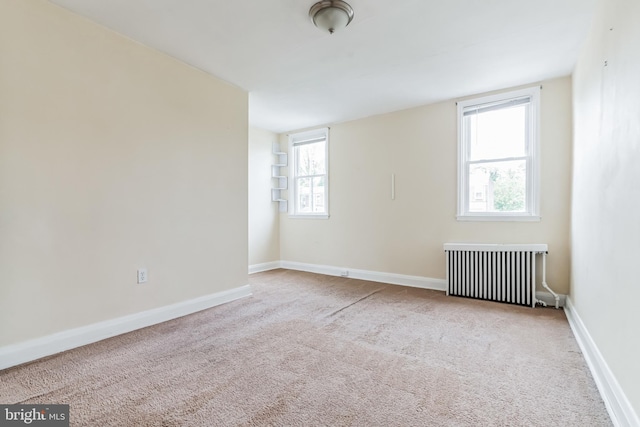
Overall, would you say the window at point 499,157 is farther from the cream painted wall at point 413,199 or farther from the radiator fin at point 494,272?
the radiator fin at point 494,272

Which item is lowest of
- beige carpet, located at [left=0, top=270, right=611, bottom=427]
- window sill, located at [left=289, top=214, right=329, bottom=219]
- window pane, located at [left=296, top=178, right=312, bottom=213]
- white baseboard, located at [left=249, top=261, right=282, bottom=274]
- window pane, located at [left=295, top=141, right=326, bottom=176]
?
beige carpet, located at [left=0, top=270, right=611, bottom=427]

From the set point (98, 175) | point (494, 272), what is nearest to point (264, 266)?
point (98, 175)

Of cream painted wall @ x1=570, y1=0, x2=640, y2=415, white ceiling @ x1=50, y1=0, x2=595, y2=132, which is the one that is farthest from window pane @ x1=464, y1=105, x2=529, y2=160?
cream painted wall @ x1=570, y1=0, x2=640, y2=415

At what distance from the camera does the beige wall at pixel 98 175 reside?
80.0 inches

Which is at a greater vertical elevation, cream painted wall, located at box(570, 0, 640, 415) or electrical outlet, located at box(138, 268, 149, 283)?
cream painted wall, located at box(570, 0, 640, 415)

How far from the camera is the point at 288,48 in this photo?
8.98 ft

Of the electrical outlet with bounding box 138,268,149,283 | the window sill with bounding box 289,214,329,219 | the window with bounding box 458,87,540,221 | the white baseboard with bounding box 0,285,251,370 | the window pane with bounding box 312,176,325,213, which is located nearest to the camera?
the white baseboard with bounding box 0,285,251,370

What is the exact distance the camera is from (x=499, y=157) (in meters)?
3.66

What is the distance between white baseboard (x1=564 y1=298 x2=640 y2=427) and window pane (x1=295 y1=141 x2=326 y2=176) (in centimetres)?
383

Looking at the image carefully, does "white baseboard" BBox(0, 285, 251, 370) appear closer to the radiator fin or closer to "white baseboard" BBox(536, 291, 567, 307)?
the radiator fin

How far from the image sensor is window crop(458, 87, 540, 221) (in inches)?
136

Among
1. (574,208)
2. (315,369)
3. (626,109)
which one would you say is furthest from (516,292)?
(315,369)

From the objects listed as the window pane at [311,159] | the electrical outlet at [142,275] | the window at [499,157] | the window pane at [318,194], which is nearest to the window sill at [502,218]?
the window at [499,157]

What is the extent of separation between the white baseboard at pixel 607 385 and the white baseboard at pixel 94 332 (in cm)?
314
